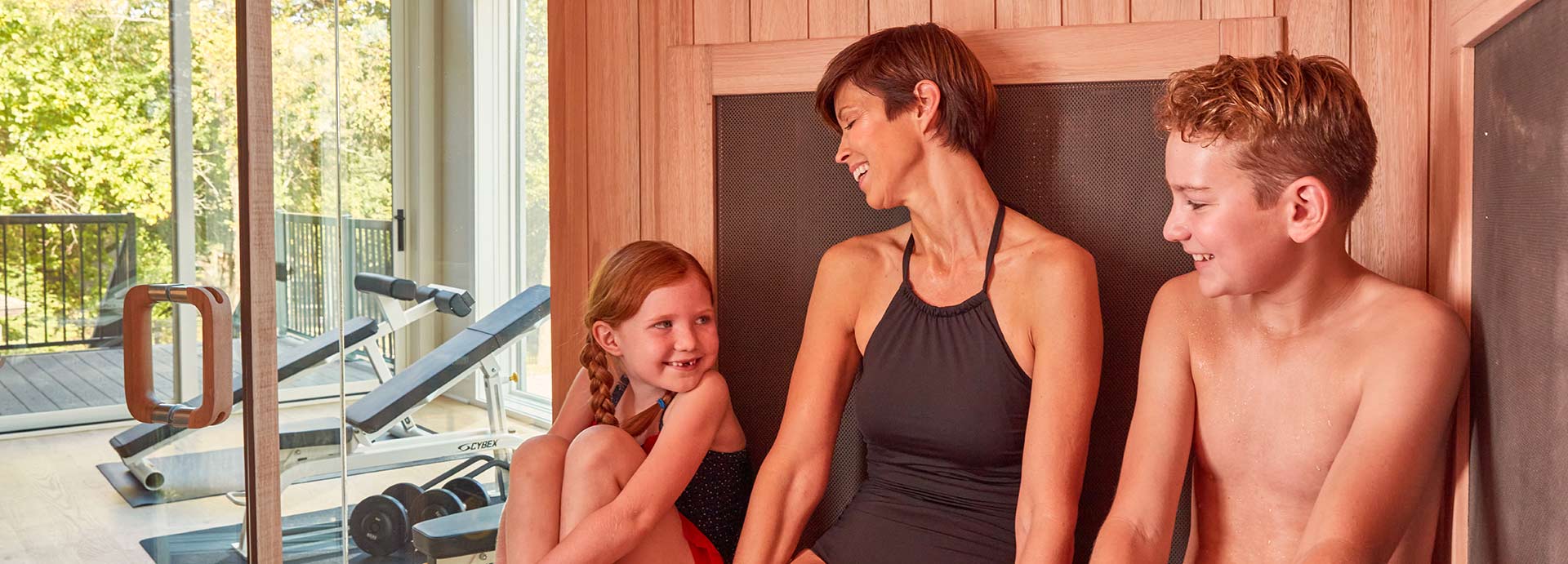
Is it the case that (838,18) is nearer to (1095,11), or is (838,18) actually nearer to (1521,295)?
(1095,11)

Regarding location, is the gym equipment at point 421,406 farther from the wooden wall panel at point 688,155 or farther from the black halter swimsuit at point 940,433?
the black halter swimsuit at point 940,433

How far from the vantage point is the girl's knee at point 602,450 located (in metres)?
1.77

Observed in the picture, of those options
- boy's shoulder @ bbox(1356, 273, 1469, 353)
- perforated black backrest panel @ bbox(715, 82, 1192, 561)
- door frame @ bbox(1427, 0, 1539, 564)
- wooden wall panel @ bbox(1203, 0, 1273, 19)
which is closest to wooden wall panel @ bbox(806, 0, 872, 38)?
perforated black backrest panel @ bbox(715, 82, 1192, 561)

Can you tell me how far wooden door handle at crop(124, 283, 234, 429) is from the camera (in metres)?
1.96

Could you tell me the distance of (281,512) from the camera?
224 centimetres

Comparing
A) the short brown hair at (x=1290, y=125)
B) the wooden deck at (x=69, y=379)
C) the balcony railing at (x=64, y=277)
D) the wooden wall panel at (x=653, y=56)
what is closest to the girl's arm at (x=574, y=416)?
the wooden wall panel at (x=653, y=56)

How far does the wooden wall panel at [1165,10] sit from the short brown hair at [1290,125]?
443 millimetres

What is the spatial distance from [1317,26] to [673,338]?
3.67 ft

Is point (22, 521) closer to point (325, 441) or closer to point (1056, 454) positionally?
point (325, 441)

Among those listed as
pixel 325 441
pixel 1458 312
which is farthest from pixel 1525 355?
pixel 325 441

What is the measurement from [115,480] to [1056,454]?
166 centimetres

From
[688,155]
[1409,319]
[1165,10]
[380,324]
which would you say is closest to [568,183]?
[688,155]

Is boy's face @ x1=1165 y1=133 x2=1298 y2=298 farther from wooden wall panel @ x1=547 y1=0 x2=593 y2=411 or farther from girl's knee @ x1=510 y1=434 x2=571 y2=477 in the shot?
wooden wall panel @ x1=547 y1=0 x2=593 y2=411

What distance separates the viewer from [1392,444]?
1201 millimetres
